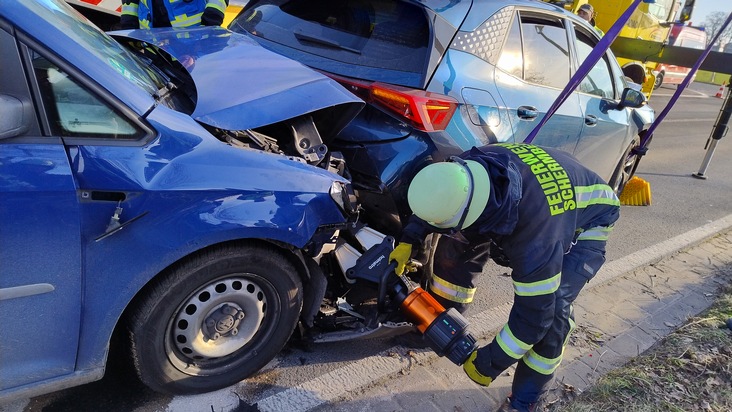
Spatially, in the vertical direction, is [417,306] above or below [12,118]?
below

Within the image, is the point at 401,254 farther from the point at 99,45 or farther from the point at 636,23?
the point at 636,23

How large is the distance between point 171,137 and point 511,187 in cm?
127

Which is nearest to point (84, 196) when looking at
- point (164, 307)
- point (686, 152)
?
point (164, 307)

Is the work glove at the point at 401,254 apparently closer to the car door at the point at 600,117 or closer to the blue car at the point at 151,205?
the blue car at the point at 151,205

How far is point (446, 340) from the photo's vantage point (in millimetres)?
2203

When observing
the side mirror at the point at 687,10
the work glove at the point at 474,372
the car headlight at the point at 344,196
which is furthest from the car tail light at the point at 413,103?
the side mirror at the point at 687,10

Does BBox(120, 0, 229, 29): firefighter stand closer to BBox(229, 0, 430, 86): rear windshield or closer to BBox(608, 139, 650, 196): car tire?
BBox(229, 0, 430, 86): rear windshield

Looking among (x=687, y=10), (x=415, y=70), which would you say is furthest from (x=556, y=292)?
(x=687, y=10)

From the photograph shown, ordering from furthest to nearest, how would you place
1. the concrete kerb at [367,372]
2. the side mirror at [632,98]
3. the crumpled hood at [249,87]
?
1. the side mirror at [632,98]
2. the concrete kerb at [367,372]
3. the crumpled hood at [249,87]

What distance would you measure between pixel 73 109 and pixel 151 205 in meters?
0.39

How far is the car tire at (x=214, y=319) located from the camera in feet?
6.29

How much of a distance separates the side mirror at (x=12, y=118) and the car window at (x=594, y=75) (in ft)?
11.9

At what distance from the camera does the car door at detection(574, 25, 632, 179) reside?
3.90m

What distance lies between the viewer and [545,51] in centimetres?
348
